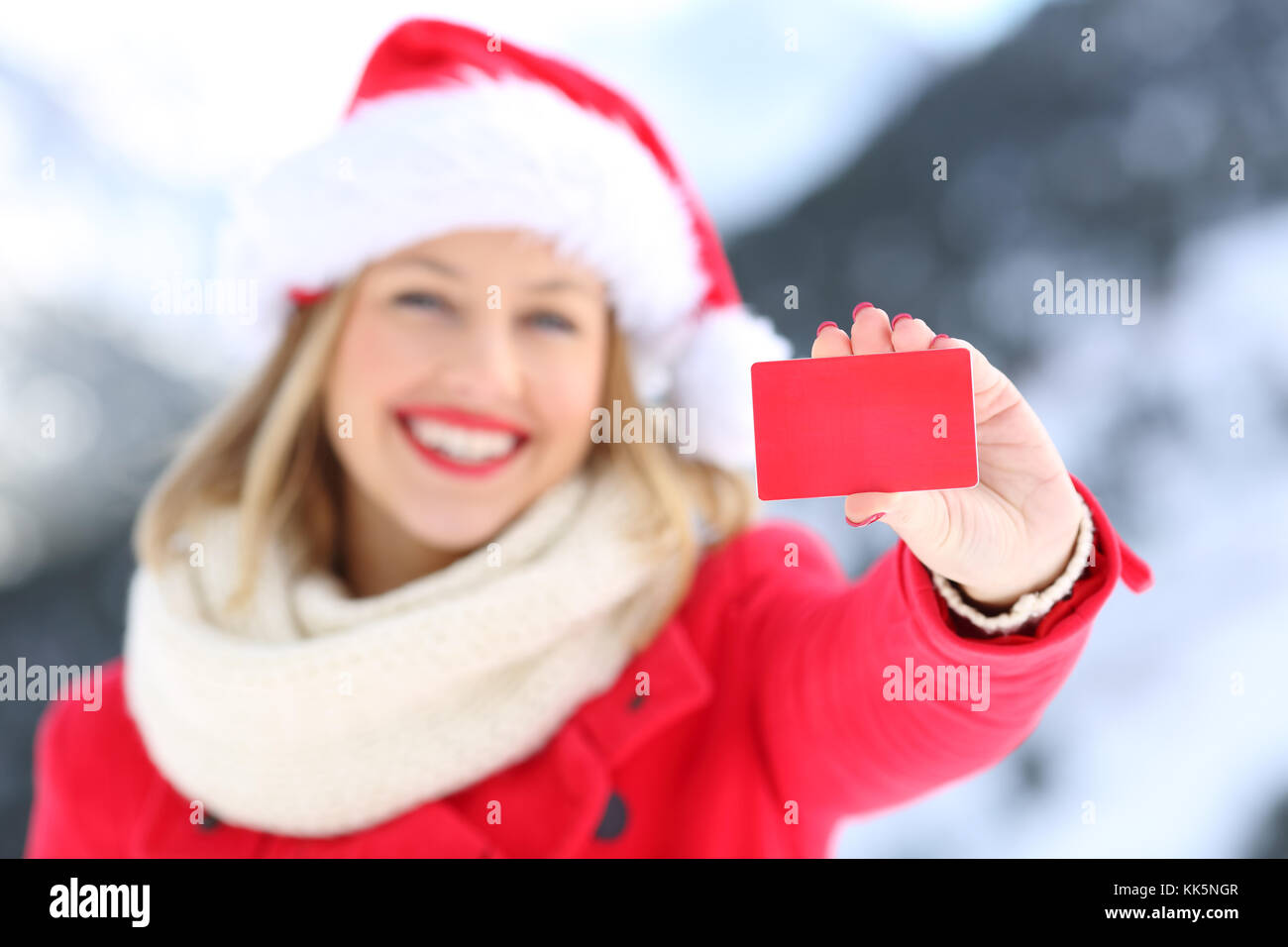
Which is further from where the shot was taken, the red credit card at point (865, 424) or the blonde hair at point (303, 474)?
the blonde hair at point (303, 474)

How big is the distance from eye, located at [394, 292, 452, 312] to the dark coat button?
49 centimetres

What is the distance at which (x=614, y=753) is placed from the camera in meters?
0.83

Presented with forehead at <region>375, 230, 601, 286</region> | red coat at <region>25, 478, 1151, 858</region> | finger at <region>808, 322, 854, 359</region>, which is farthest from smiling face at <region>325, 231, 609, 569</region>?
finger at <region>808, 322, 854, 359</region>

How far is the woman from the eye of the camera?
2.72 feet

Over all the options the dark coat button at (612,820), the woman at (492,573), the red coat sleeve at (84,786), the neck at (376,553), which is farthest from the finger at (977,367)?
the red coat sleeve at (84,786)

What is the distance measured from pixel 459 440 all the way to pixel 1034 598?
0.54 m

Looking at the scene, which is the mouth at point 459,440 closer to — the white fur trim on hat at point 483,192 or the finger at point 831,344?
the white fur trim on hat at point 483,192

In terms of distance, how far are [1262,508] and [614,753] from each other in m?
1.02

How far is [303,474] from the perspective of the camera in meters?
1.04

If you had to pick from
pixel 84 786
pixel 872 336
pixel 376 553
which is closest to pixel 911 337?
pixel 872 336

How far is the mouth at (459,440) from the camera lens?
891mm

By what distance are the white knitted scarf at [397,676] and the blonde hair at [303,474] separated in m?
0.04

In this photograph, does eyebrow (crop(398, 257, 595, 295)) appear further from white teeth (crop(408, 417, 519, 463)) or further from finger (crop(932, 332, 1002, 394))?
finger (crop(932, 332, 1002, 394))

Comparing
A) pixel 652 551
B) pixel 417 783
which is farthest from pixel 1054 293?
pixel 417 783
